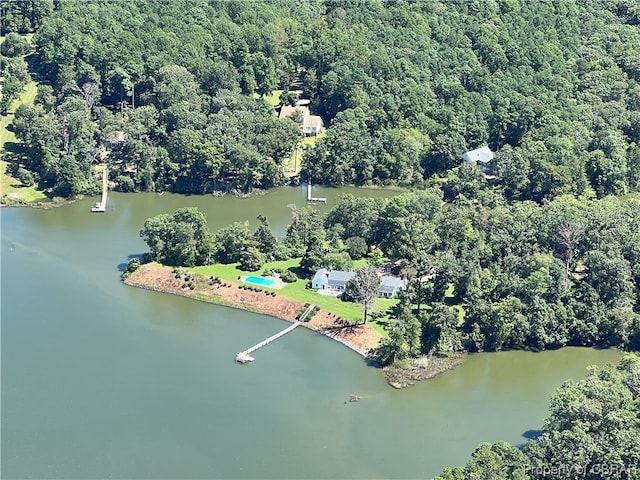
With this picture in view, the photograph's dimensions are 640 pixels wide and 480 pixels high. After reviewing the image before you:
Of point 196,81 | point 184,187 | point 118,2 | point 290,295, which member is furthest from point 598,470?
point 118,2

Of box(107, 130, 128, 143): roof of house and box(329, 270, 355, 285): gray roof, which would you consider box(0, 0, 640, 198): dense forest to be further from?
box(329, 270, 355, 285): gray roof

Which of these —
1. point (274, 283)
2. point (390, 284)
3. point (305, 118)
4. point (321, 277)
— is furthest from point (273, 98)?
point (390, 284)

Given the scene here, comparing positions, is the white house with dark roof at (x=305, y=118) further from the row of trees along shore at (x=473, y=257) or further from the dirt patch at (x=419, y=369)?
the dirt patch at (x=419, y=369)

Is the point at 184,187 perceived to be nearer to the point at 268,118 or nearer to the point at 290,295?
the point at 268,118

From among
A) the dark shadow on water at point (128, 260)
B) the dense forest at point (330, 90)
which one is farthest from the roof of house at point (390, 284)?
the dense forest at point (330, 90)

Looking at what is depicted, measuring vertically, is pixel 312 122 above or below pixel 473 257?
above

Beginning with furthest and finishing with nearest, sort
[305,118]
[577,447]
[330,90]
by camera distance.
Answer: [330,90], [305,118], [577,447]

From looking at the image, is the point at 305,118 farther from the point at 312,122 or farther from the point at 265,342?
the point at 265,342

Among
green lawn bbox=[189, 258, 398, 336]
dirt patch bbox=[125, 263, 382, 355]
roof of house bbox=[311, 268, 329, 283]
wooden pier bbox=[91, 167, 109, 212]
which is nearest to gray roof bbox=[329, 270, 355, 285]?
roof of house bbox=[311, 268, 329, 283]
